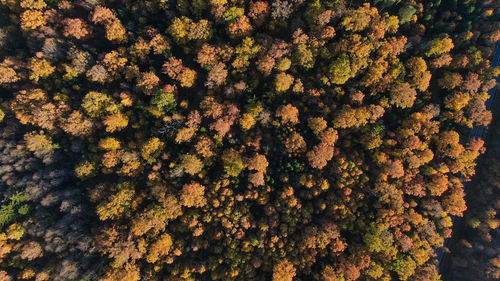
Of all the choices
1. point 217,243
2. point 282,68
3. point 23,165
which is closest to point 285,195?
point 217,243

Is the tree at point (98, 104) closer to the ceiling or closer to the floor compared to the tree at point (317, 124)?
closer to the floor

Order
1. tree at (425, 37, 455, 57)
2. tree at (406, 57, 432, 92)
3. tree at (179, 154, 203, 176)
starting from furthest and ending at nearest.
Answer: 1. tree at (406, 57, 432, 92)
2. tree at (425, 37, 455, 57)
3. tree at (179, 154, 203, 176)

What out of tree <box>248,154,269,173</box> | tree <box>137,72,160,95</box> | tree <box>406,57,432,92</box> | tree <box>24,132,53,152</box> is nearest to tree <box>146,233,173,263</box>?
tree <box>248,154,269,173</box>

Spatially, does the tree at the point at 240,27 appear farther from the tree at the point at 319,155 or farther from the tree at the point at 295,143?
the tree at the point at 319,155

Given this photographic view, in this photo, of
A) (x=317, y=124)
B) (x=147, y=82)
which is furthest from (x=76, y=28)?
(x=317, y=124)

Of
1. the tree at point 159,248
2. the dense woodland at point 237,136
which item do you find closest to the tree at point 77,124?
the dense woodland at point 237,136

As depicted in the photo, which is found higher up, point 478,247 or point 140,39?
point 140,39

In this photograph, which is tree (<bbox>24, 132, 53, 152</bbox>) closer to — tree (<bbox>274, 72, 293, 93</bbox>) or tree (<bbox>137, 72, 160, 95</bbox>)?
tree (<bbox>137, 72, 160, 95</bbox>)

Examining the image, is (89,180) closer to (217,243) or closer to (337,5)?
(217,243)
